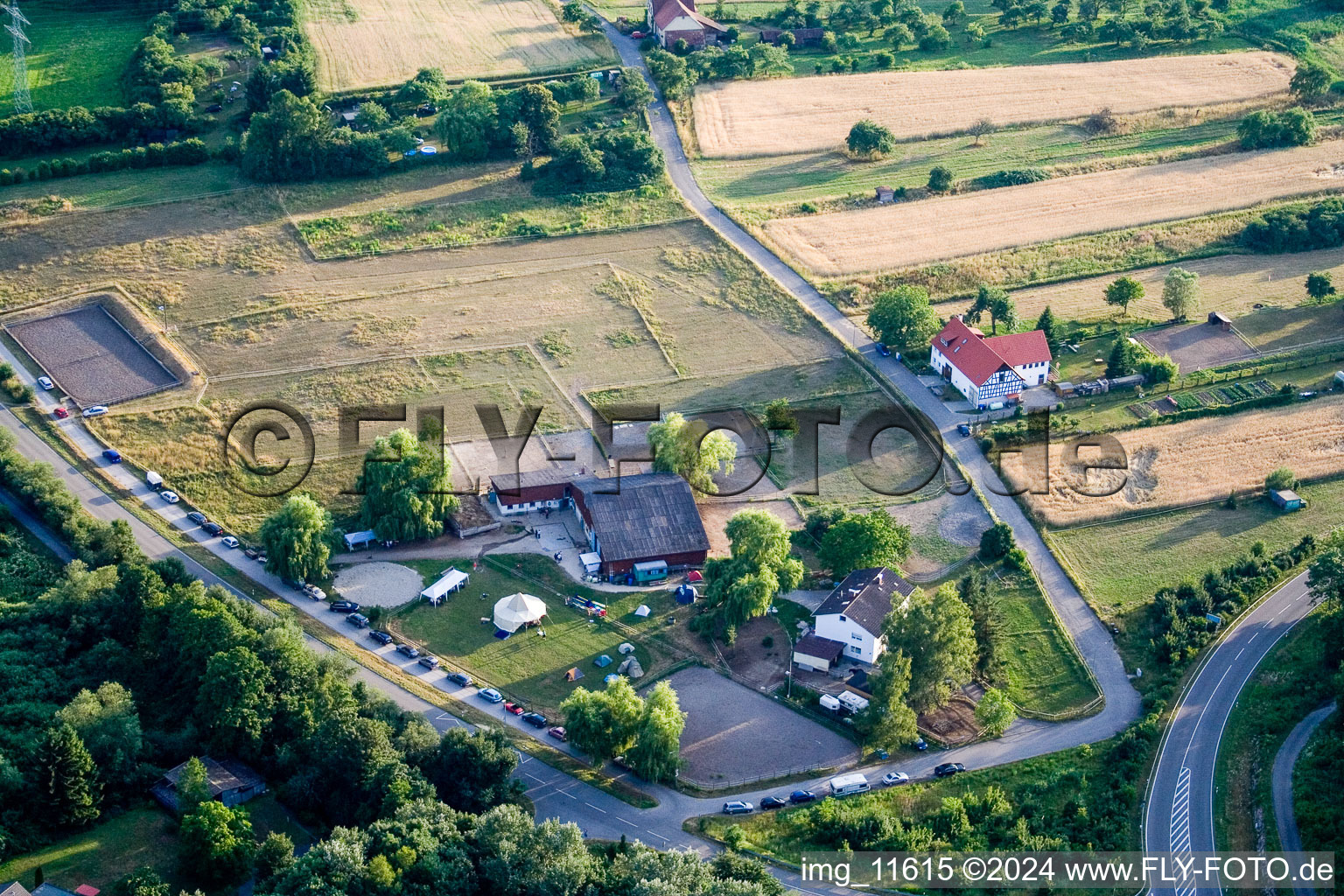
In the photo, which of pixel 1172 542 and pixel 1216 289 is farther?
pixel 1216 289

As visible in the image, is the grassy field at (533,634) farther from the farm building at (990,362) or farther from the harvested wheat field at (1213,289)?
the harvested wheat field at (1213,289)

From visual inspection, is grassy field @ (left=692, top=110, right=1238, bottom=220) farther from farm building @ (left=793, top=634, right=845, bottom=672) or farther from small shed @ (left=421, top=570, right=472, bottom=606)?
farm building @ (left=793, top=634, right=845, bottom=672)

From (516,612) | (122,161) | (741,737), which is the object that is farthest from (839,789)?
(122,161)

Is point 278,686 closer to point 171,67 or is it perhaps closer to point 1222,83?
point 171,67

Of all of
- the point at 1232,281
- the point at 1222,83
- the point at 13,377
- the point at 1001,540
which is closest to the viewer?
the point at 1001,540

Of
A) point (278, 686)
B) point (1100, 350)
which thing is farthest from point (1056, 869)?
point (1100, 350)

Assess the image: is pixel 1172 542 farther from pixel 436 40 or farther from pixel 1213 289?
pixel 436 40
